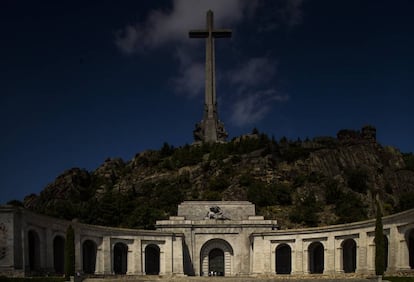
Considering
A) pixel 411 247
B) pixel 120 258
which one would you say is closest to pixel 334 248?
pixel 411 247

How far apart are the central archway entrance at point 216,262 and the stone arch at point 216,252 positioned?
0.17m

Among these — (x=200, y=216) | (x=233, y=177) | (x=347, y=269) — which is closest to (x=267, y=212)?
(x=233, y=177)

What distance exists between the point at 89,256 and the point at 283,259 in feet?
71.7

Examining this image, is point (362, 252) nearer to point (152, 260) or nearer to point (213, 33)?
point (152, 260)

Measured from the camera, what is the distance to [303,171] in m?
106

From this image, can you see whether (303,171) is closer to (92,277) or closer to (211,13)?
(211,13)

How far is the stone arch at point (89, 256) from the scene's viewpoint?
57406 millimetres

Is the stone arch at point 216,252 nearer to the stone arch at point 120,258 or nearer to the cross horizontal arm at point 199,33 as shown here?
the stone arch at point 120,258

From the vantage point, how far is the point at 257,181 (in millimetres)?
99500

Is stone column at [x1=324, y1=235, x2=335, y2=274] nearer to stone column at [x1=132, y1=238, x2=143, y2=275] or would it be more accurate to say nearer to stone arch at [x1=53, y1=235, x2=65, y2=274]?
stone column at [x1=132, y1=238, x2=143, y2=275]

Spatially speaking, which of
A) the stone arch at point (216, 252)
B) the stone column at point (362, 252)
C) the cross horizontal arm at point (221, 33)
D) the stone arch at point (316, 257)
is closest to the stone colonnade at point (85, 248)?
the stone arch at point (216, 252)

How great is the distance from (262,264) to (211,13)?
2210 inches

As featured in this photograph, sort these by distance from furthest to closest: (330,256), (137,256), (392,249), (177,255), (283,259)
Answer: (283,259)
(177,255)
(137,256)
(330,256)
(392,249)

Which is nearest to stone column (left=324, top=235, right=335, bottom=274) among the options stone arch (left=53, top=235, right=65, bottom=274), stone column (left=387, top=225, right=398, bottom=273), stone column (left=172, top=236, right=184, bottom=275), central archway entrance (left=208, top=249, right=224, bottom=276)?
stone column (left=387, top=225, right=398, bottom=273)
